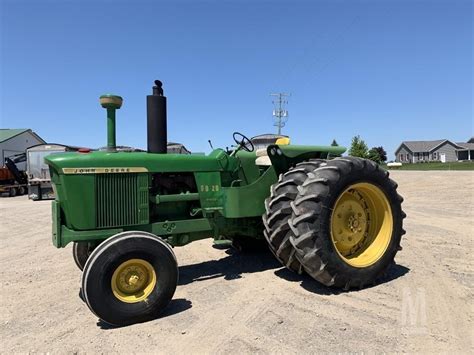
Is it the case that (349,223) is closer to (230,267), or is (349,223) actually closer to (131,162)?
(230,267)

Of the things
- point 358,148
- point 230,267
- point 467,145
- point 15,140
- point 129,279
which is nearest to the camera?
point 129,279

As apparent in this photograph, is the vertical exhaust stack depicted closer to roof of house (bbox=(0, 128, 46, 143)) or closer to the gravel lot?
the gravel lot

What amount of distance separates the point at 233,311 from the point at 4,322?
234cm

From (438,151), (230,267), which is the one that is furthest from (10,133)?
(438,151)

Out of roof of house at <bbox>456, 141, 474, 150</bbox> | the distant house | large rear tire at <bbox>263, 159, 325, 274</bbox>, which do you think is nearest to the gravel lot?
large rear tire at <bbox>263, 159, 325, 274</bbox>

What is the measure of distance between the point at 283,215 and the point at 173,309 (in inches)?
63.4

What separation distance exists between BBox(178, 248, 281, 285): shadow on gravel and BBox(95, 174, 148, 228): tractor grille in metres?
1.13

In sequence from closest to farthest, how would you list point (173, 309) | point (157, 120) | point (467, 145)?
point (173, 309) < point (157, 120) < point (467, 145)

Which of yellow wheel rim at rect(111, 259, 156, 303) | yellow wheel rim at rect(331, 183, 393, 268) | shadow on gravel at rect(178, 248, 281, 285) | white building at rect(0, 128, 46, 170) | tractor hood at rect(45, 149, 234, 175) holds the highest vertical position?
white building at rect(0, 128, 46, 170)

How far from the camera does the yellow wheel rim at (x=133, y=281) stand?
12.8ft

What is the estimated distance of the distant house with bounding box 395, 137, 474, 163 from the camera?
73875mm

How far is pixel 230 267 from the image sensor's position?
578 cm

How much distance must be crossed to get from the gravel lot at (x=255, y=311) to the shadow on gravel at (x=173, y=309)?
11 mm

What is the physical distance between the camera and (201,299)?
4.43m
